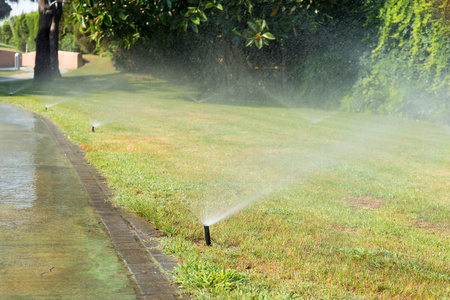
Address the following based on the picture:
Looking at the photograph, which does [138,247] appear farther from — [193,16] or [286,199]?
[193,16]

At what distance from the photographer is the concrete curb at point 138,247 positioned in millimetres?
3163

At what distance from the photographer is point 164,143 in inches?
353

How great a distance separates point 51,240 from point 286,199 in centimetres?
252

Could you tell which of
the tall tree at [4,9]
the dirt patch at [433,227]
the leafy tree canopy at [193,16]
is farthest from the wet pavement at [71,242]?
the tall tree at [4,9]

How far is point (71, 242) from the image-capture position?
3.96m

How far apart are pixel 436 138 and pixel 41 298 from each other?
10692 millimetres

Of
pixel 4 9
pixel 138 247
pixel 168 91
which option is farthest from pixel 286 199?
pixel 4 9

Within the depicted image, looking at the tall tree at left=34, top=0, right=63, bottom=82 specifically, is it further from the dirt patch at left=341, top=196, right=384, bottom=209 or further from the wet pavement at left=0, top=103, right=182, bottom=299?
the dirt patch at left=341, top=196, right=384, bottom=209

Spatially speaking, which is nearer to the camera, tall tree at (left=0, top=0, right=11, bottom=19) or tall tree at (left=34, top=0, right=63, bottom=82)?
tall tree at (left=34, top=0, right=63, bottom=82)

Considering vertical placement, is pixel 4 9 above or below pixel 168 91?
above

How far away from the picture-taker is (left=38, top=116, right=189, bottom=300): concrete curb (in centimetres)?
316

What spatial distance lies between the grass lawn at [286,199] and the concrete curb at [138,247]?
111 millimetres

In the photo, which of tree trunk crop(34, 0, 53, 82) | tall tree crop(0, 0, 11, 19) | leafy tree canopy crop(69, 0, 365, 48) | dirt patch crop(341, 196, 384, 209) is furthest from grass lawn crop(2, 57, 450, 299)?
tall tree crop(0, 0, 11, 19)

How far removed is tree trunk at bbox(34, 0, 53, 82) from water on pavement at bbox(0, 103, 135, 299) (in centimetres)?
1889
